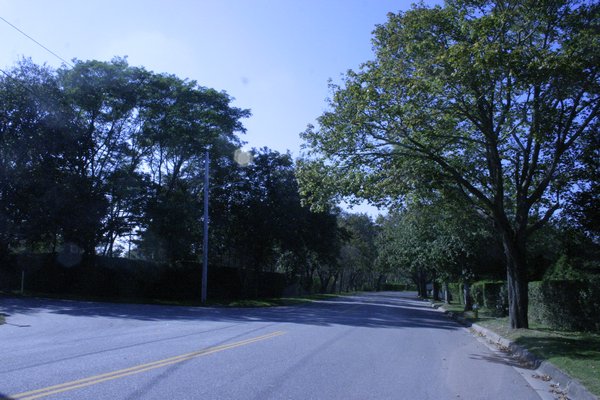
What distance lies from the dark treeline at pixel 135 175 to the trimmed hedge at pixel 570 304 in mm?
21480

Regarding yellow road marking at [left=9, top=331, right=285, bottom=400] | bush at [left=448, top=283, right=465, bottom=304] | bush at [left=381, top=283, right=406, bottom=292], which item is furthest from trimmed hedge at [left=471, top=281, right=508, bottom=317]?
bush at [left=381, top=283, right=406, bottom=292]

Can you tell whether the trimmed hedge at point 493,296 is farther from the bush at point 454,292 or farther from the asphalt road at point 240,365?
the asphalt road at point 240,365

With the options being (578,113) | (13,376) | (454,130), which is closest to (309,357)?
(13,376)

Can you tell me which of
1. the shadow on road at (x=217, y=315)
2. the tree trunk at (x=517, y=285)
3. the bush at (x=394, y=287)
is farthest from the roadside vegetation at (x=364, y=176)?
the bush at (x=394, y=287)

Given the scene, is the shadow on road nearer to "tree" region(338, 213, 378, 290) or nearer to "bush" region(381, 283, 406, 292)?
"tree" region(338, 213, 378, 290)

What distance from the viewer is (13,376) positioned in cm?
763

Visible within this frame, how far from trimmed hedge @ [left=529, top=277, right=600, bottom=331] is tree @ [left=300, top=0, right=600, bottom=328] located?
2054 mm

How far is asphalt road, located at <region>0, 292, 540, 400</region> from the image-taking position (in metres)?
7.28

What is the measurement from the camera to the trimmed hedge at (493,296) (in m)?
26.0

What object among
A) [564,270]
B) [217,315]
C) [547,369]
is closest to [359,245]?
[564,270]

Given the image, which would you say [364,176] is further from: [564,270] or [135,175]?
[135,175]

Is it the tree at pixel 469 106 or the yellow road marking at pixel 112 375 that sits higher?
the tree at pixel 469 106

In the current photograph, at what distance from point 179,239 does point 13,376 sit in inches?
1035

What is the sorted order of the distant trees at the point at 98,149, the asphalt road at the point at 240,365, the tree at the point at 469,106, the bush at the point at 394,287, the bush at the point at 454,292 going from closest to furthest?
the asphalt road at the point at 240,365, the tree at the point at 469,106, the distant trees at the point at 98,149, the bush at the point at 454,292, the bush at the point at 394,287
